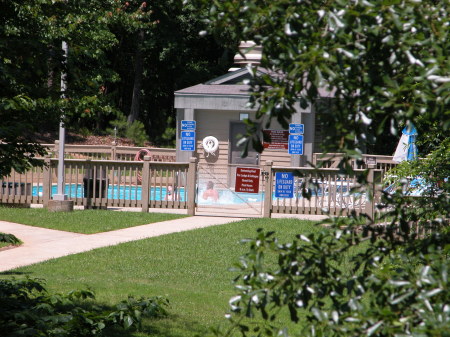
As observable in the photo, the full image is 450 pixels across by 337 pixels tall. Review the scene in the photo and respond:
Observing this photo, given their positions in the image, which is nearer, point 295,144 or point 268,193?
point 268,193

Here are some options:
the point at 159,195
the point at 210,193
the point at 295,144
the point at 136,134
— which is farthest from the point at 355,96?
the point at 136,134

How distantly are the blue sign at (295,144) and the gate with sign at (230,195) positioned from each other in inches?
198

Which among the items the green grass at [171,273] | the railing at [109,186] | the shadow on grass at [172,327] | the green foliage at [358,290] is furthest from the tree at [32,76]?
the railing at [109,186]

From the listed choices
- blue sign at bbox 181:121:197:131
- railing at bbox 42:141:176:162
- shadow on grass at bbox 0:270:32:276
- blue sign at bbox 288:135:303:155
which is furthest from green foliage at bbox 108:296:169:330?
railing at bbox 42:141:176:162

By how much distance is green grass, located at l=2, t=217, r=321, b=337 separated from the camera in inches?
294

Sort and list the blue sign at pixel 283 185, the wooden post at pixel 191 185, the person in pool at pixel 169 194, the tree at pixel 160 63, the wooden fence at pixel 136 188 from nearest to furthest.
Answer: the blue sign at pixel 283 185, the wooden fence at pixel 136 188, the wooden post at pixel 191 185, the person in pool at pixel 169 194, the tree at pixel 160 63

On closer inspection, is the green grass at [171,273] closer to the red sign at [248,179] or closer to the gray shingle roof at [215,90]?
the red sign at [248,179]

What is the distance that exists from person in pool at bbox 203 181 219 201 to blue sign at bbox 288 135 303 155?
18.6ft

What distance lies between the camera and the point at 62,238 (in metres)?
12.7

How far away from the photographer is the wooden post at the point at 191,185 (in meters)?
16.1

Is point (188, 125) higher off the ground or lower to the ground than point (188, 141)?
higher

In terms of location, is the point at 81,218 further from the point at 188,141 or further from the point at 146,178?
Answer: the point at 188,141

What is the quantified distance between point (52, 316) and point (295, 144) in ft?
54.9

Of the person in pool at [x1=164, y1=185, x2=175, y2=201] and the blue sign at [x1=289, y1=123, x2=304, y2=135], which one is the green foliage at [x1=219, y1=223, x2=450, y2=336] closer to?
the person in pool at [x1=164, y1=185, x2=175, y2=201]
